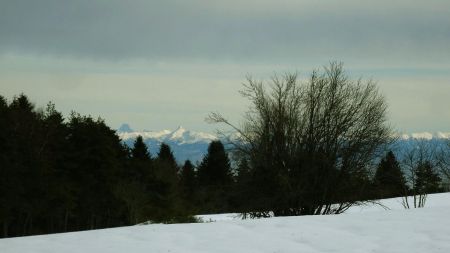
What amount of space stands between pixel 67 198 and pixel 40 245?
31.5m

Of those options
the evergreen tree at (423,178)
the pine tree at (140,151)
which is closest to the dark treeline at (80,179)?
the pine tree at (140,151)

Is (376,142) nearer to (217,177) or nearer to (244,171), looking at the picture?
(244,171)

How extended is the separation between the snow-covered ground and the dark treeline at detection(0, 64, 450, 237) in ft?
30.6

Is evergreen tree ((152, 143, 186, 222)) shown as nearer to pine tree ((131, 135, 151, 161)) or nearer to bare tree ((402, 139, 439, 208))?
pine tree ((131, 135, 151, 161))

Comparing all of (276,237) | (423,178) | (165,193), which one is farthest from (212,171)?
(276,237)

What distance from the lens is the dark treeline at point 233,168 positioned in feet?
73.8

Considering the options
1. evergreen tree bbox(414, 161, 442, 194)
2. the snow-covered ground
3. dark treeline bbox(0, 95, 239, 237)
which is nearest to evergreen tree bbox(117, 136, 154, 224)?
dark treeline bbox(0, 95, 239, 237)

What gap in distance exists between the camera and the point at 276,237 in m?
11.0

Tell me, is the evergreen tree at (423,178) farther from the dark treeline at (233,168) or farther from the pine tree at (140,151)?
the pine tree at (140,151)

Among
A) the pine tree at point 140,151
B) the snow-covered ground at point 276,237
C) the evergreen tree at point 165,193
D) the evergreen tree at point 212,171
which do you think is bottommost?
the snow-covered ground at point 276,237

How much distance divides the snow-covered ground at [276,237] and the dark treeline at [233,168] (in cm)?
933

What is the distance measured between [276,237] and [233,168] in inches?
586

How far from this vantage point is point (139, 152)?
2451 inches

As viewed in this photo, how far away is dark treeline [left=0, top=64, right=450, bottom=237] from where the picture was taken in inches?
885
